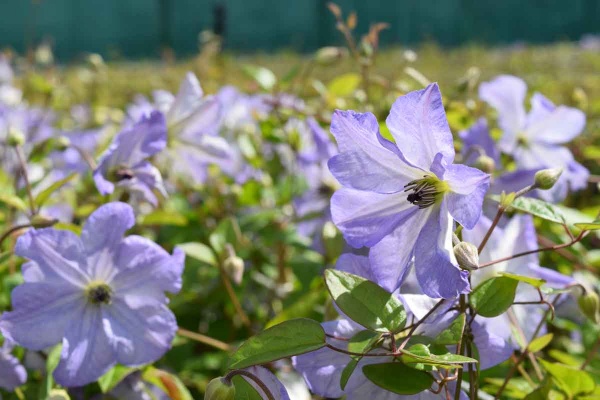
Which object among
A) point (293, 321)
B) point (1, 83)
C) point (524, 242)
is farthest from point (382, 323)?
point (1, 83)

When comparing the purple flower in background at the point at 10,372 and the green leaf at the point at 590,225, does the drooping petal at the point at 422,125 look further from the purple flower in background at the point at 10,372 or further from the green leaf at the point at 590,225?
the purple flower in background at the point at 10,372

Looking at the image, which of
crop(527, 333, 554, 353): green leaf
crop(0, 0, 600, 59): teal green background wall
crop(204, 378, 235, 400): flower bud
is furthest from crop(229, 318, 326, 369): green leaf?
crop(0, 0, 600, 59): teal green background wall

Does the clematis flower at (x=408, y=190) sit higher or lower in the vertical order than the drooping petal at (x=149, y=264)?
higher

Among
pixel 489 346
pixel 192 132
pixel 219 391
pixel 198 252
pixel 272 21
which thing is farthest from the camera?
pixel 272 21

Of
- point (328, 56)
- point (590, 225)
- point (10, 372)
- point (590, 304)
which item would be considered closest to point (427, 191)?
point (590, 225)

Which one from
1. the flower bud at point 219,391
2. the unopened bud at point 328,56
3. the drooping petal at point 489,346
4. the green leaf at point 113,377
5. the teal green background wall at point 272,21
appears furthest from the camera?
the teal green background wall at point 272,21

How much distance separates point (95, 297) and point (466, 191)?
0.39 m

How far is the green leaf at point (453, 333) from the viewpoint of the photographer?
0.53 metres

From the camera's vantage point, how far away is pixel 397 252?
0.58 meters

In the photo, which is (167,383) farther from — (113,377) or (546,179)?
(546,179)

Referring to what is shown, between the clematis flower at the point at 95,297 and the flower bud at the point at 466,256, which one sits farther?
the clematis flower at the point at 95,297

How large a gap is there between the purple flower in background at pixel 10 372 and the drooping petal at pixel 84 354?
92mm

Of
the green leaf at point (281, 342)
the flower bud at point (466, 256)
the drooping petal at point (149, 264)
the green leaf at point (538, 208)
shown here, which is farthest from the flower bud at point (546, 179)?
the drooping petal at point (149, 264)

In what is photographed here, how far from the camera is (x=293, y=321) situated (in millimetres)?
529
